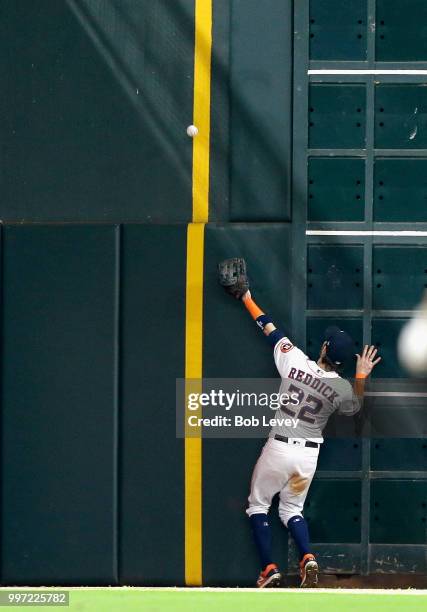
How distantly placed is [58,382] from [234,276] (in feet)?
5.35

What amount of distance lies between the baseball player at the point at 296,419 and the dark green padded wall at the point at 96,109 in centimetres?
101

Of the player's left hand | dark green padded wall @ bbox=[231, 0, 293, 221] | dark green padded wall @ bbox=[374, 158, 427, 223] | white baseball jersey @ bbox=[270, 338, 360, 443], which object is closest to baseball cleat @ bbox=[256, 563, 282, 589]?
white baseball jersey @ bbox=[270, 338, 360, 443]

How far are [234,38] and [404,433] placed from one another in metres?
3.39

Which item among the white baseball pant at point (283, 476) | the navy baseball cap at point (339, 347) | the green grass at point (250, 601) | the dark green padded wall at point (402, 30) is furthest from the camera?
the dark green padded wall at point (402, 30)

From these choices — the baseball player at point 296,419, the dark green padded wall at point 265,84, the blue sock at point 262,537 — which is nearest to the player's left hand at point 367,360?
the baseball player at point 296,419

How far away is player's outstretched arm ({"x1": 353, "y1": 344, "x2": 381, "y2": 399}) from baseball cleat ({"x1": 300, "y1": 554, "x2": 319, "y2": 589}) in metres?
1.30

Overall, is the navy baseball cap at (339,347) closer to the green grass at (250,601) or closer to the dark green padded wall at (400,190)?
the dark green padded wall at (400,190)

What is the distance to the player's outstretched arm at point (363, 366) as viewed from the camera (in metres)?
8.59

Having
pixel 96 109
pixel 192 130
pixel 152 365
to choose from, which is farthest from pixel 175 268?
pixel 96 109

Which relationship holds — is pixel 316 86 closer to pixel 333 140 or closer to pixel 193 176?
pixel 333 140

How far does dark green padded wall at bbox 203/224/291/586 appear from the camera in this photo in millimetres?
8750

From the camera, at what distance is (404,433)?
8766 millimetres

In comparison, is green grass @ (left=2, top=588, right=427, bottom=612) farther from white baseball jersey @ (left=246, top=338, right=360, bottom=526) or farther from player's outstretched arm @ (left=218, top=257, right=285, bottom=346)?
player's outstretched arm @ (left=218, top=257, right=285, bottom=346)

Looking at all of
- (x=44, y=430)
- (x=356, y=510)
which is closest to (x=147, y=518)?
(x=44, y=430)
